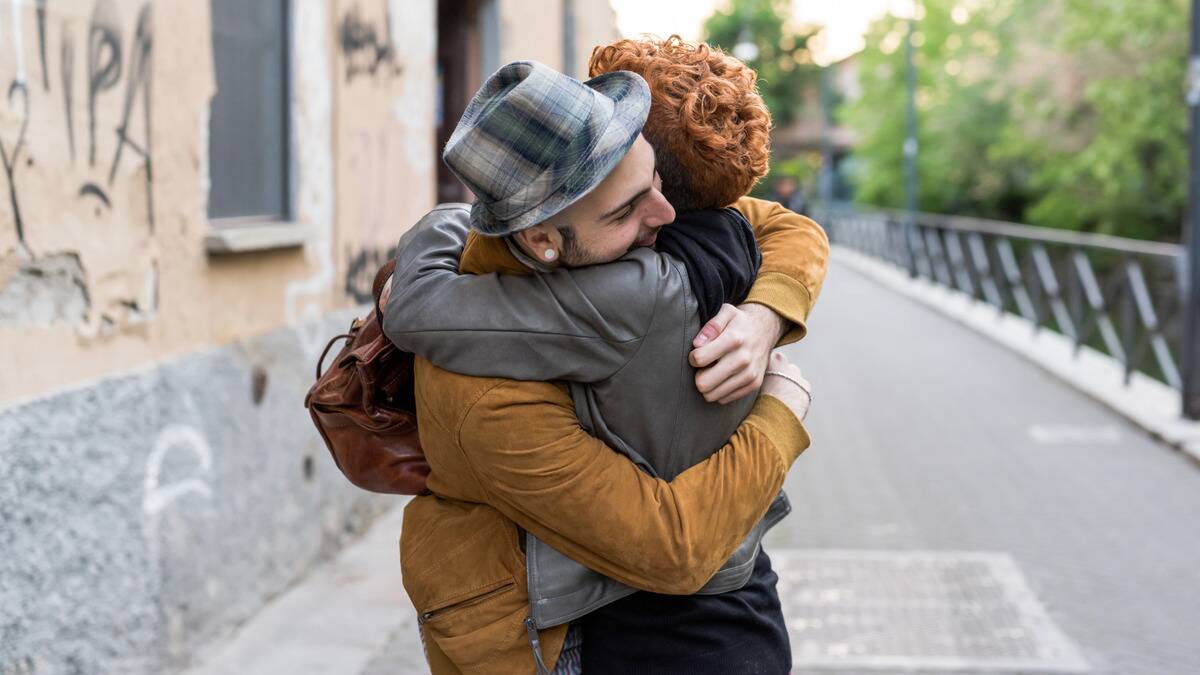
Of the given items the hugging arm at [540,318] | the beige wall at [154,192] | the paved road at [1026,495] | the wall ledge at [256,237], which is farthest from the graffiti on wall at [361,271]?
the hugging arm at [540,318]

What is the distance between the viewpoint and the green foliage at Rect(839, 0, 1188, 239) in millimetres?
23922

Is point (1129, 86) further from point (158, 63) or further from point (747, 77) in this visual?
point (747, 77)

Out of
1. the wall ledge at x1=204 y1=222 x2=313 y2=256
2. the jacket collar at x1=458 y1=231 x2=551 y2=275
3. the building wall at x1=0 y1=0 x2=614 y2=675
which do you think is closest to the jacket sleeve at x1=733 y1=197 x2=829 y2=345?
the jacket collar at x1=458 y1=231 x2=551 y2=275

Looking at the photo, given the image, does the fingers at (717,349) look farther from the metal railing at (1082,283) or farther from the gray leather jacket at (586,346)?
the metal railing at (1082,283)

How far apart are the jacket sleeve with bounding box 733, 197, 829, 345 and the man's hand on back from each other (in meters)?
0.07

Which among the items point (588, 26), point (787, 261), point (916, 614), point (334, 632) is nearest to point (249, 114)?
point (334, 632)

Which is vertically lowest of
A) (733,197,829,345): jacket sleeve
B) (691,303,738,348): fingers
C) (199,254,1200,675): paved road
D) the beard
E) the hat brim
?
(199,254,1200,675): paved road

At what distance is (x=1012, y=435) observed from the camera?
8984mm

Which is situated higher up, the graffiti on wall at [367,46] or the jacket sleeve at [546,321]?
the graffiti on wall at [367,46]

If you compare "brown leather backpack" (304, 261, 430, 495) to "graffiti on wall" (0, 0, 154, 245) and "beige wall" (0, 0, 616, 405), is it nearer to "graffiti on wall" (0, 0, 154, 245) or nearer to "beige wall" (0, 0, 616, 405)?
"beige wall" (0, 0, 616, 405)

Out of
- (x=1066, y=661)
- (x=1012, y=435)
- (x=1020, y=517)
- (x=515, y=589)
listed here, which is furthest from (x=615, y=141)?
(x=1012, y=435)

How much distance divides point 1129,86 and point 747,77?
2454 cm

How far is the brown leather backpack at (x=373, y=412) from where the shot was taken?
1.95 meters

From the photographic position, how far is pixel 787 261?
198 centimetres
